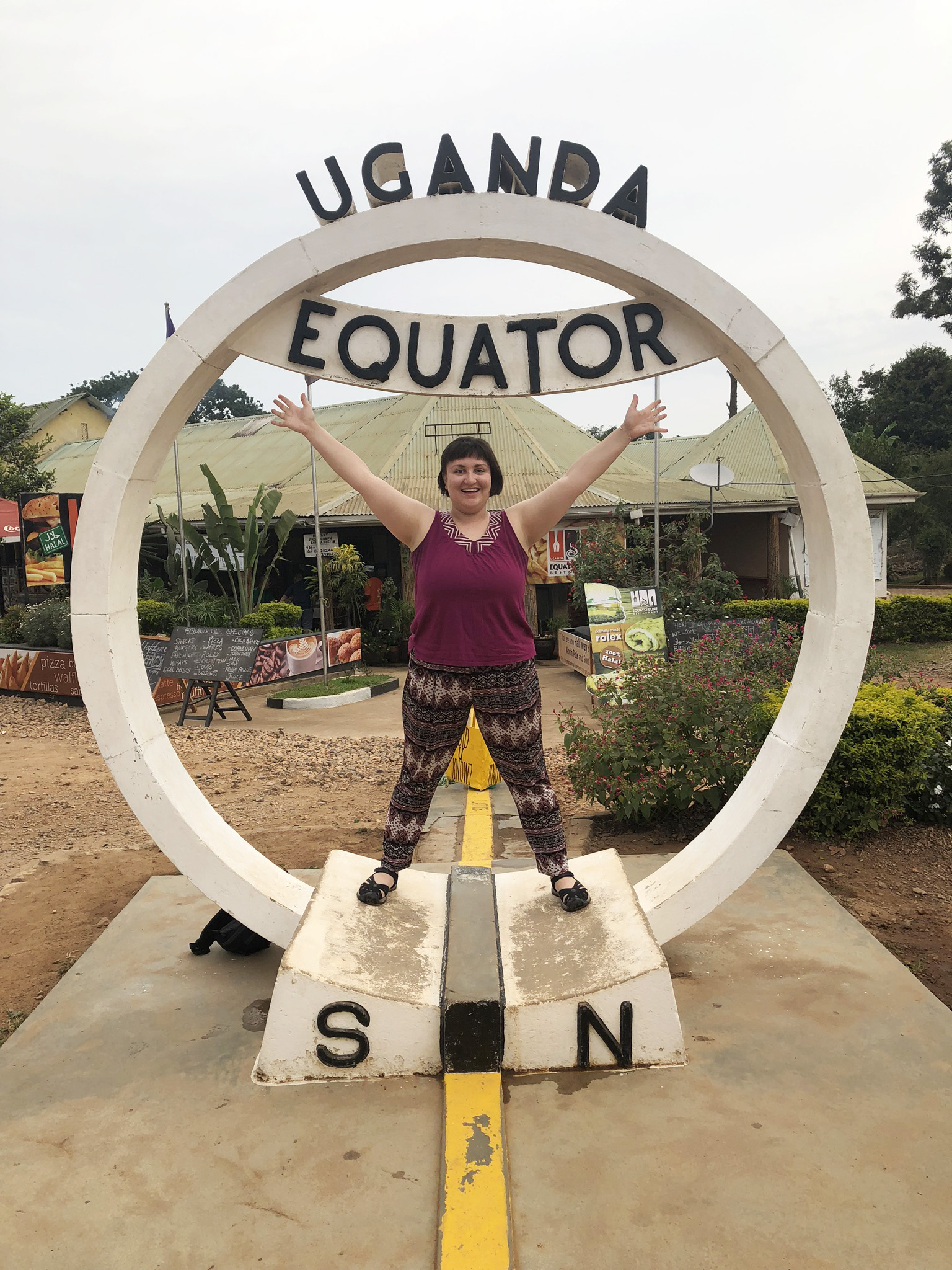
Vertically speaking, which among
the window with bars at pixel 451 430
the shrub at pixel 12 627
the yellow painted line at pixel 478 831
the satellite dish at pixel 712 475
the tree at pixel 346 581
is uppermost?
the window with bars at pixel 451 430

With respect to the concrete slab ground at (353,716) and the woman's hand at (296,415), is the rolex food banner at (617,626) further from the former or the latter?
the woman's hand at (296,415)

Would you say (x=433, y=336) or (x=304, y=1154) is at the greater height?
(x=433, y=336)

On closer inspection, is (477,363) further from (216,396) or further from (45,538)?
(216,396)

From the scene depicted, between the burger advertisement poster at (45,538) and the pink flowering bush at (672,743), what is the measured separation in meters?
12.4

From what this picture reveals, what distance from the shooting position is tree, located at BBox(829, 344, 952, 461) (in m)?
33.4

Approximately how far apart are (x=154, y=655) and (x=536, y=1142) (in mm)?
10894

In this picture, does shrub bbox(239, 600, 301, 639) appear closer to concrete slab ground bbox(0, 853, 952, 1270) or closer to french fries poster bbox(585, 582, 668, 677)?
french fries poster bbox(585, 582, 668, 677)

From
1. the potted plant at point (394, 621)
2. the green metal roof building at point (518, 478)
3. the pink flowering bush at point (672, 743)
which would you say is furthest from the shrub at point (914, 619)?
the pink flowering bush at point (672, 743)

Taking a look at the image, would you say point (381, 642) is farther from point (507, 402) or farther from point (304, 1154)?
point (304, 1154)

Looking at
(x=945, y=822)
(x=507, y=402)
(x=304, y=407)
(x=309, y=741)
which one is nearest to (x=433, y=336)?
(x=304, y=407)

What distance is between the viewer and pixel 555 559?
17734 mm

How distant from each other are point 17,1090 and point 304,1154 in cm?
115

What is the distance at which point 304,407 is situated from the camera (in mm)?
3629

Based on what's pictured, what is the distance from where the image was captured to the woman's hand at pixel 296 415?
11.8ft
